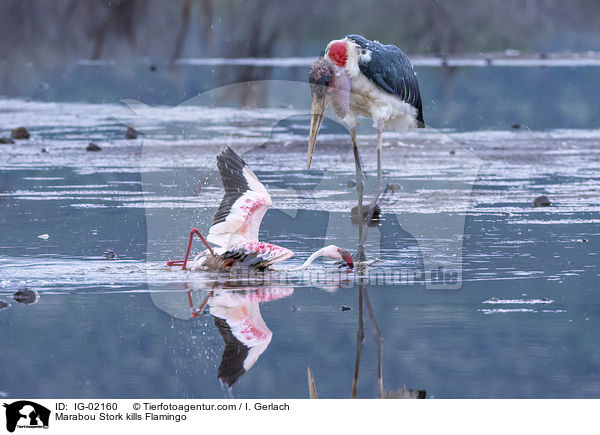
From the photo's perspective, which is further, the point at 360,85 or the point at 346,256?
→ the point at 360,85

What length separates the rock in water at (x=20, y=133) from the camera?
12602 mm

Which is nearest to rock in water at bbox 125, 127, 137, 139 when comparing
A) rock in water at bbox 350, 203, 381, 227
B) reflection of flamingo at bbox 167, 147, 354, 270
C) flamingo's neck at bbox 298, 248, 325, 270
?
rock in water at bbox 350, 203, 381, 227

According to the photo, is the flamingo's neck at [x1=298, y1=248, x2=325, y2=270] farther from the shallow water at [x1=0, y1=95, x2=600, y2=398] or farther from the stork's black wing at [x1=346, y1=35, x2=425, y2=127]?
the stork's black wing at [x1=346, y1=35, x2=425, y2=127]

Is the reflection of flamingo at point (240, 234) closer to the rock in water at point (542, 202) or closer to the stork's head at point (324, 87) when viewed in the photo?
the stork's head at point (324, 87)

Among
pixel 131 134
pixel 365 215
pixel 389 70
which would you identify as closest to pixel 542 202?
pixel 365 215

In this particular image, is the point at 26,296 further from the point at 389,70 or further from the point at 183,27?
the point at 183,27

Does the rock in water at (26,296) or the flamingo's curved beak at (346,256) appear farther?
the flamingo's curved beak at (346,256)

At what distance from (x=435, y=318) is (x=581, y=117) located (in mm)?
10949

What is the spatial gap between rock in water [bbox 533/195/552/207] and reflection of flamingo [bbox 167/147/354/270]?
233 cm

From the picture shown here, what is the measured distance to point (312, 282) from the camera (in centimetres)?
568

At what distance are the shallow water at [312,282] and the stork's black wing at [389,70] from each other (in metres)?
0.77
